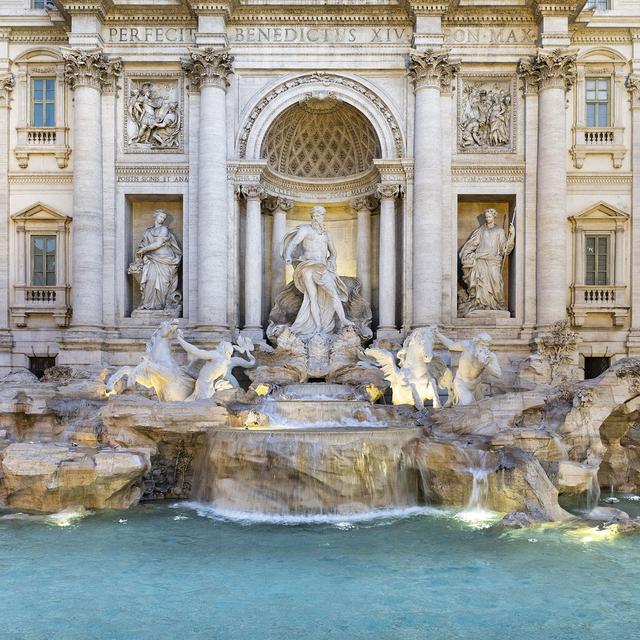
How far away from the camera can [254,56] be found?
18375 mm

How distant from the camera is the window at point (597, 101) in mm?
18969

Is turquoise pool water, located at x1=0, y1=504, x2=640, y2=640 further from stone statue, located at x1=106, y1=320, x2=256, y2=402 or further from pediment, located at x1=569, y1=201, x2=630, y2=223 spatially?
pediment, located at x1=569, y1=201, x2=630, y2=223

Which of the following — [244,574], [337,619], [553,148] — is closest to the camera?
[337,619]

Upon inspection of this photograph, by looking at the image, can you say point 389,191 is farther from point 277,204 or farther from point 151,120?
point 151,120

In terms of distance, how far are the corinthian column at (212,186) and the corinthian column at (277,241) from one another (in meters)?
2.07

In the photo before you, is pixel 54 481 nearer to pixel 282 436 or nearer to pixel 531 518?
pixel 282 436

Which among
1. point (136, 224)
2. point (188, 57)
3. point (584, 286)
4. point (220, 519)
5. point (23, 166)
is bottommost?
point (220, 519)

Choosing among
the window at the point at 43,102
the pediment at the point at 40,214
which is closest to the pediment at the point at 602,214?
the pediment at the point at 40,214

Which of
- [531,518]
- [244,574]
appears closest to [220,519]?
[244,574]

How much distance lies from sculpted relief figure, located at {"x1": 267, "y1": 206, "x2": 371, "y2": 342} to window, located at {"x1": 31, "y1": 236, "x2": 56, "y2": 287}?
6810 millimetres

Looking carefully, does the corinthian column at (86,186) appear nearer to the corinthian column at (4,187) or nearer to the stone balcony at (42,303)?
the stone balcony at (42,303)

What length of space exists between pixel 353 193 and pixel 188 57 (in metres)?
6.07

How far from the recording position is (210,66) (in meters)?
17.9

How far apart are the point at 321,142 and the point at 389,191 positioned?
3268mm
